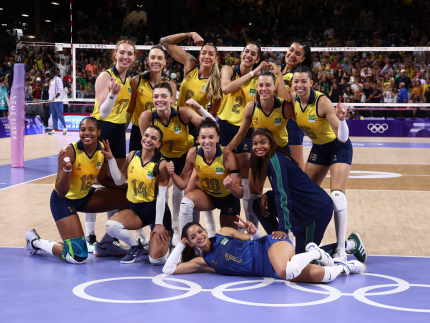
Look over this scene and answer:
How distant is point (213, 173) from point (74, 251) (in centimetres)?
150

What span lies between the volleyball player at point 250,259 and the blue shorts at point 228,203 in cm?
59

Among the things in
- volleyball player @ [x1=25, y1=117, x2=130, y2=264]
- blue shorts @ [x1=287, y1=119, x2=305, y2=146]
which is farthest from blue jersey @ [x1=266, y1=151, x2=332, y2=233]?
volleyball player @ [x1=25, y1=117, x2=130, y2=264]

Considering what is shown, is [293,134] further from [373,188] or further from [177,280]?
[373,188]

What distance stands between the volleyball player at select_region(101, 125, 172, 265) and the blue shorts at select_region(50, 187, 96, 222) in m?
0.41

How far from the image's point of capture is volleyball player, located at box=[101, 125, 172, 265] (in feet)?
15.6

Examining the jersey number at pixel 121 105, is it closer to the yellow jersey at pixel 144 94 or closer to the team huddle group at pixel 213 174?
the team huddle group at pixel 213 174

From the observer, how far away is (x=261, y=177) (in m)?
4.69

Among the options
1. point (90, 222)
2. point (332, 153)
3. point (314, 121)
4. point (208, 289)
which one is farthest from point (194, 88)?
point (208, 289)

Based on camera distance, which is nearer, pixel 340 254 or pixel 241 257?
pixel 241 257

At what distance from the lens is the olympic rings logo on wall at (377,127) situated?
56.6 ft

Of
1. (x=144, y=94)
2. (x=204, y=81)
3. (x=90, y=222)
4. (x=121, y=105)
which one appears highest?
(x=204, y=81)

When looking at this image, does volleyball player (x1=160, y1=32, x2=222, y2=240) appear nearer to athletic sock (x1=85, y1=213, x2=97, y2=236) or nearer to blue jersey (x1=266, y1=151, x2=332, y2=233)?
athletic sock (x1=85, y1=213, x2=97, y2=236)

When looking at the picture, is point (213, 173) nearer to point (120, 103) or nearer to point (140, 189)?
point (140, 189)

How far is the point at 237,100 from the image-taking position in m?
5.75
